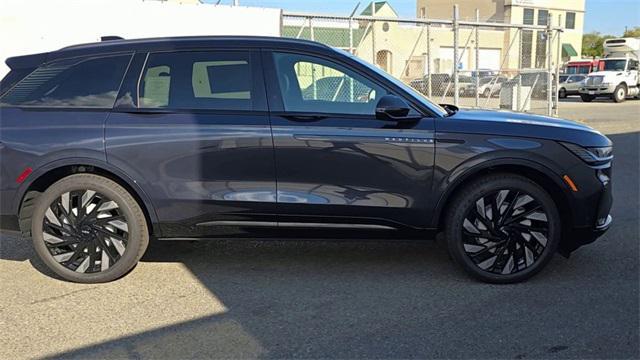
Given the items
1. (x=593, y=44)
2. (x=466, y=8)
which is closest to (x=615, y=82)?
(x=466, y=8)

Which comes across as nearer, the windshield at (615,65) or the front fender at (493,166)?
the front fender at (493,166)

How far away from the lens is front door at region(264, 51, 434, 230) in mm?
4023

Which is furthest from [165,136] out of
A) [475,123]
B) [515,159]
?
[515,159]

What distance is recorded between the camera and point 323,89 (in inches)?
170

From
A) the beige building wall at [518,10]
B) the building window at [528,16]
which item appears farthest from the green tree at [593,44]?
the building window at [528,16]

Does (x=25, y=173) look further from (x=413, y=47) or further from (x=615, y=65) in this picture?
(x=615, y=65)

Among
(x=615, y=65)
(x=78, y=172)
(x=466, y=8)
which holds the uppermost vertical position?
(x=466, y=8)

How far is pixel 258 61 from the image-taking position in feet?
13.8

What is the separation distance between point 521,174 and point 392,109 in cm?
110

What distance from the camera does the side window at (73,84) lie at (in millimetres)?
4215

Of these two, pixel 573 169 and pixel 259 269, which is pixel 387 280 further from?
pixel 573 169

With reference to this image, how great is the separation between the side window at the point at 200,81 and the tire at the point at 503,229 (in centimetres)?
173

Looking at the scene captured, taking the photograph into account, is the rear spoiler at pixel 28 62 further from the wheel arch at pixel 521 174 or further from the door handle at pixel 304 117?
the wheel arch at pixel 521 174

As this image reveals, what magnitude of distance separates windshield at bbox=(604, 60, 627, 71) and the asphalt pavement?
28641 mm
